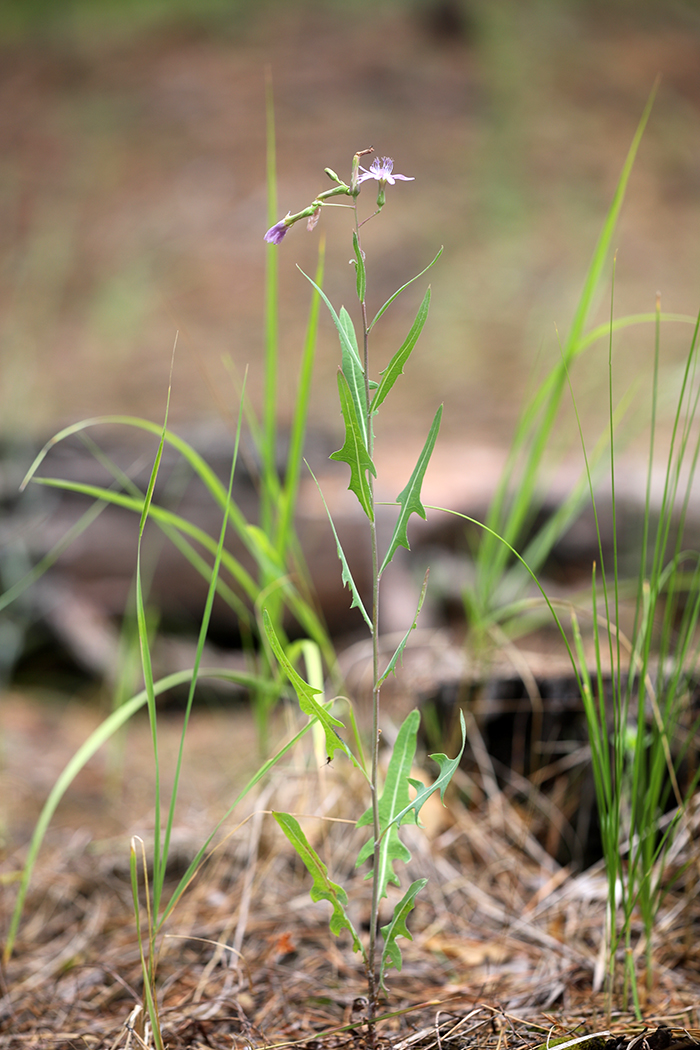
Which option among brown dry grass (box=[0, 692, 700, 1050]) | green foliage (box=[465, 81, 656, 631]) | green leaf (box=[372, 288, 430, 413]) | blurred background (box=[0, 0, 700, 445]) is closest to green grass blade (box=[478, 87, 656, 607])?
green foliage (box=[465, 81, 656, 631])

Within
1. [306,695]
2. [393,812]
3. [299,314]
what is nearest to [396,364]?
[306,695]

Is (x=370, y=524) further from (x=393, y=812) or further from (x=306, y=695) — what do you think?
(x=393, y=812)

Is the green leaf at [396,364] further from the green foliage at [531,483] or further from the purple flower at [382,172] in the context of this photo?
the green foliage at [531,483]

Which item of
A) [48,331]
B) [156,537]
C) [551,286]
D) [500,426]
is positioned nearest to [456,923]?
[156,537]

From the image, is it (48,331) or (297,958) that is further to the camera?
(48,331)

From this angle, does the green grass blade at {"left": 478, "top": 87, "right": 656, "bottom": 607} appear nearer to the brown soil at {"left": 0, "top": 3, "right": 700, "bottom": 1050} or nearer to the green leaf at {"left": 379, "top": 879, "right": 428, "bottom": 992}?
the brown soil at {"left": 0, "top": 3, "right": 700, "bottom": 1050}

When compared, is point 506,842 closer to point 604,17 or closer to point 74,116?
point 74,116

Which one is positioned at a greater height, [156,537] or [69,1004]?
[156,537]
